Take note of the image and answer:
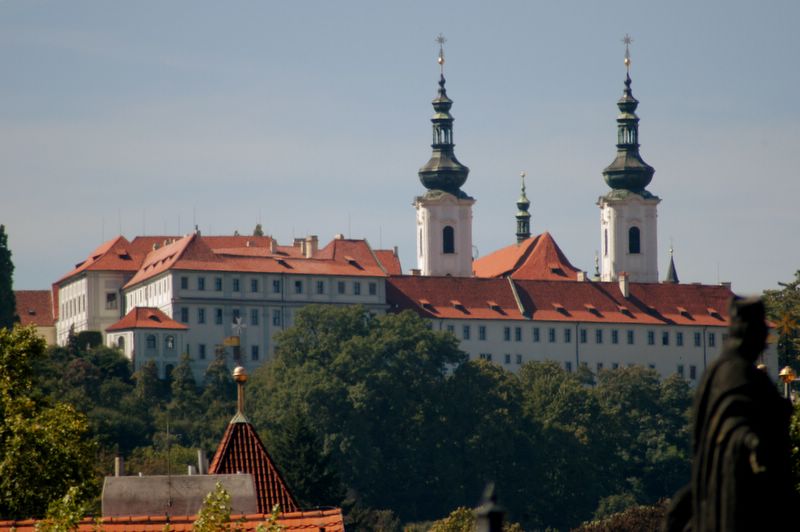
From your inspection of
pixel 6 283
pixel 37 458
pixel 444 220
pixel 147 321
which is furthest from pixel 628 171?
pixel 37 458

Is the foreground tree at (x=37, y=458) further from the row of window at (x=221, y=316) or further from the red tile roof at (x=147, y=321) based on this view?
the row of window at (x=221, y=316)

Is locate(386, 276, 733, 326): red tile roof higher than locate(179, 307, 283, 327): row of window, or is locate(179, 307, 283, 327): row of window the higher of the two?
locate(386, 276, 733, 326): red tile roof

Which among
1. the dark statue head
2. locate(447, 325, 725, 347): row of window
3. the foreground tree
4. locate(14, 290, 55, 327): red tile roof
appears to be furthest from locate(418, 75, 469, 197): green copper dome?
the dark statue head

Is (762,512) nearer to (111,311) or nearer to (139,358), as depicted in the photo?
(139,358)

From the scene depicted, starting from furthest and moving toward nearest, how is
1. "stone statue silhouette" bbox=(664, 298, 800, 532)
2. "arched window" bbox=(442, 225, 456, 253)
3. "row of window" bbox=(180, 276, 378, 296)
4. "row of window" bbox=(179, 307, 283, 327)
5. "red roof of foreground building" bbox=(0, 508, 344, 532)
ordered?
"arched window" bbox=(442, 225, 456, 253) < "row of window" bbox=(180, 276, 378, 296) < "row of window" bbox=(179, 307, 283, 327) < "red roof of foreground building" bbox=(0, 508, 344, 532) < "stone statue silhouette" bbox=(664, 298, 800, 532)

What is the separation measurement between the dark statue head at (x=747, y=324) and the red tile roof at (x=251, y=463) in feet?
72.8

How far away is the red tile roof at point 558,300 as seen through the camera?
180 m

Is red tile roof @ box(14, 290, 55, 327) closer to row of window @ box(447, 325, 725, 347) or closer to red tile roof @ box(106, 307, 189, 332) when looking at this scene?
red tile roof @ box(106, 307, 189, 332)

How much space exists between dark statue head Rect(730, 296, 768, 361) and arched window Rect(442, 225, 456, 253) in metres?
181

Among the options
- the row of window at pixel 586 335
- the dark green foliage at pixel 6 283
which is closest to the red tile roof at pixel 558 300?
the row of window at pixel 586 335

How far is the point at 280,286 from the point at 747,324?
164798 millimetres

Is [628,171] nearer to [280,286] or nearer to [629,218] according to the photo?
[629,218]

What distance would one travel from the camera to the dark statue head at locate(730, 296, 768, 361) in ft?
31.4

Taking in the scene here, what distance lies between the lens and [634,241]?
19350cm
